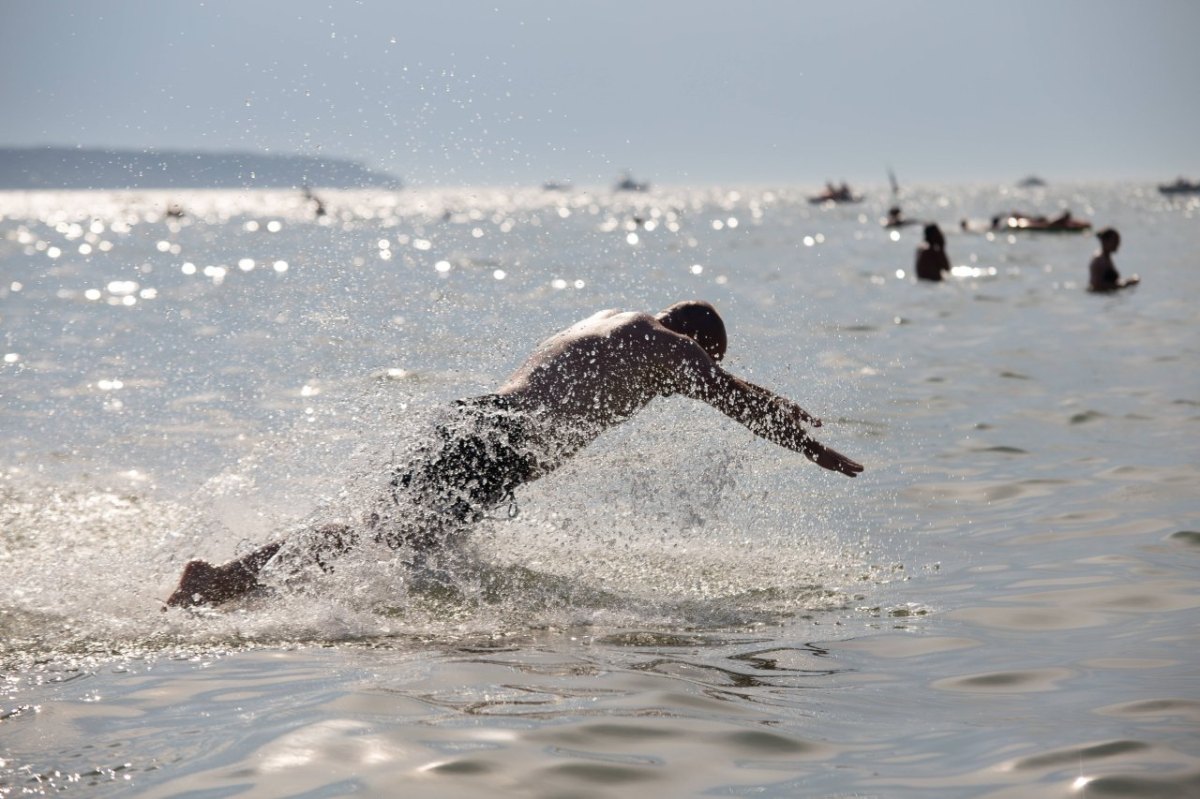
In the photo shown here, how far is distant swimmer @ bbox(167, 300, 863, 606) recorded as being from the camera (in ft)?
19.5

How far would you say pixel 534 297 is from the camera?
2550 cm


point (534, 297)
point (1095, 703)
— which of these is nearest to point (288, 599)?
point (1095, 703)

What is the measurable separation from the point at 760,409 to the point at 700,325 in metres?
0.69

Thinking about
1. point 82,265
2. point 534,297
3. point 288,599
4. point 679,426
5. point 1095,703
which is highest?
point 82,265

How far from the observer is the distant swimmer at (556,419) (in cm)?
594

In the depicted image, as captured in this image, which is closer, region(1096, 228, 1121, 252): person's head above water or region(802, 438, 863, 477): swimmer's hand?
region(802, 438, 863, 477): swimmer's hand

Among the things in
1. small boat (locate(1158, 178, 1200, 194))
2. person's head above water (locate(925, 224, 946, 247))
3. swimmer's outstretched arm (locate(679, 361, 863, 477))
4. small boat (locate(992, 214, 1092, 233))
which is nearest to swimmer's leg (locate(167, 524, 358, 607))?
swimmer's outstretched arm (locate(679, 361, 863, 477))

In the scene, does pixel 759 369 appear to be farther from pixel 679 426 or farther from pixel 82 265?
pixel 82 265

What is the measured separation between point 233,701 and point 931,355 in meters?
12.0

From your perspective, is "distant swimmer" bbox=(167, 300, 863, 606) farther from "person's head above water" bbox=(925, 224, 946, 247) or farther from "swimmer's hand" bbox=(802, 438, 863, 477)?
"person's head above water" bbox=(925, 224, 946, 247)

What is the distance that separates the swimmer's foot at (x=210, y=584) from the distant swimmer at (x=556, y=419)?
0.74ft

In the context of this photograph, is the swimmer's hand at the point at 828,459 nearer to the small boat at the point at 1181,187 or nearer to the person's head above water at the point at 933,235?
the person's head above water at the point at 933,235

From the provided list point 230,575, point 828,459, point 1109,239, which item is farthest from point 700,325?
point 1109,239

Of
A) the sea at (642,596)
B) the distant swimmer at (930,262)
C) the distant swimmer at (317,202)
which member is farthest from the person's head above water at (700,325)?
the distant swimmer at (317,202)
